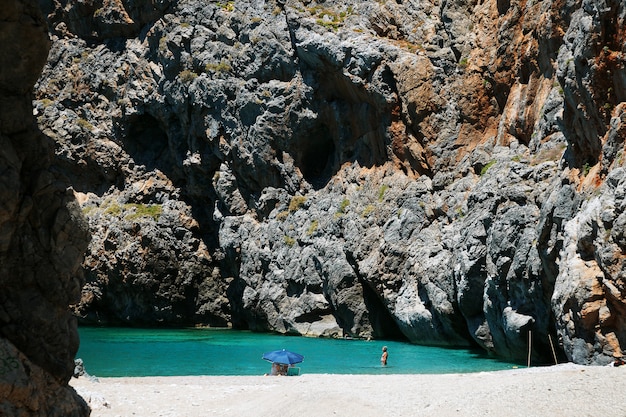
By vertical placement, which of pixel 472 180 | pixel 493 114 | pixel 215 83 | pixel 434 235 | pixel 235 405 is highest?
pixel 215 83

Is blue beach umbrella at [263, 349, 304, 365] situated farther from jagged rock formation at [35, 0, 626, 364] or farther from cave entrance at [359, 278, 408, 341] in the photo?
cave entrance at [359, 278, 408, 341]

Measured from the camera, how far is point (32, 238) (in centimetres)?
1177

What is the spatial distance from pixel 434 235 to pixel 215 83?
83.9 feet

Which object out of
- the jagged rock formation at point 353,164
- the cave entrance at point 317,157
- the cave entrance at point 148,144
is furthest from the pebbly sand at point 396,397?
the cave entrance at point 148,144

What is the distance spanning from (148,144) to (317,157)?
62.4 feet

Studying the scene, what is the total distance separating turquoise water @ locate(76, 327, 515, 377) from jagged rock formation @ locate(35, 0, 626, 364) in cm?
239

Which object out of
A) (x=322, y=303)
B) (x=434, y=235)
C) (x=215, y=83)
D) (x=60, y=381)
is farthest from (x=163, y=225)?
(x=60, y=381)

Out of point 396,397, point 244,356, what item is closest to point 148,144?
point 244,356

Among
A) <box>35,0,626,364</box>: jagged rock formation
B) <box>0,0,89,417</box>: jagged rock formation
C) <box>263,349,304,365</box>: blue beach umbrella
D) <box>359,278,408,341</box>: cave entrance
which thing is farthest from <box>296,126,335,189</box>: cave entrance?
<box>0,0,89,417</box>: jagged rock formation

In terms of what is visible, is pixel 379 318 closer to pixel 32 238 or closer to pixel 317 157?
pixel 317 157

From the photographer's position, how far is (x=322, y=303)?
5150cm

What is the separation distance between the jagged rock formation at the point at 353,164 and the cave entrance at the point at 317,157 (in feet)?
0.54

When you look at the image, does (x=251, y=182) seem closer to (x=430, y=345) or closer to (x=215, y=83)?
(x=215, y=83)

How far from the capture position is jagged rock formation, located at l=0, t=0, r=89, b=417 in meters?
11.2
